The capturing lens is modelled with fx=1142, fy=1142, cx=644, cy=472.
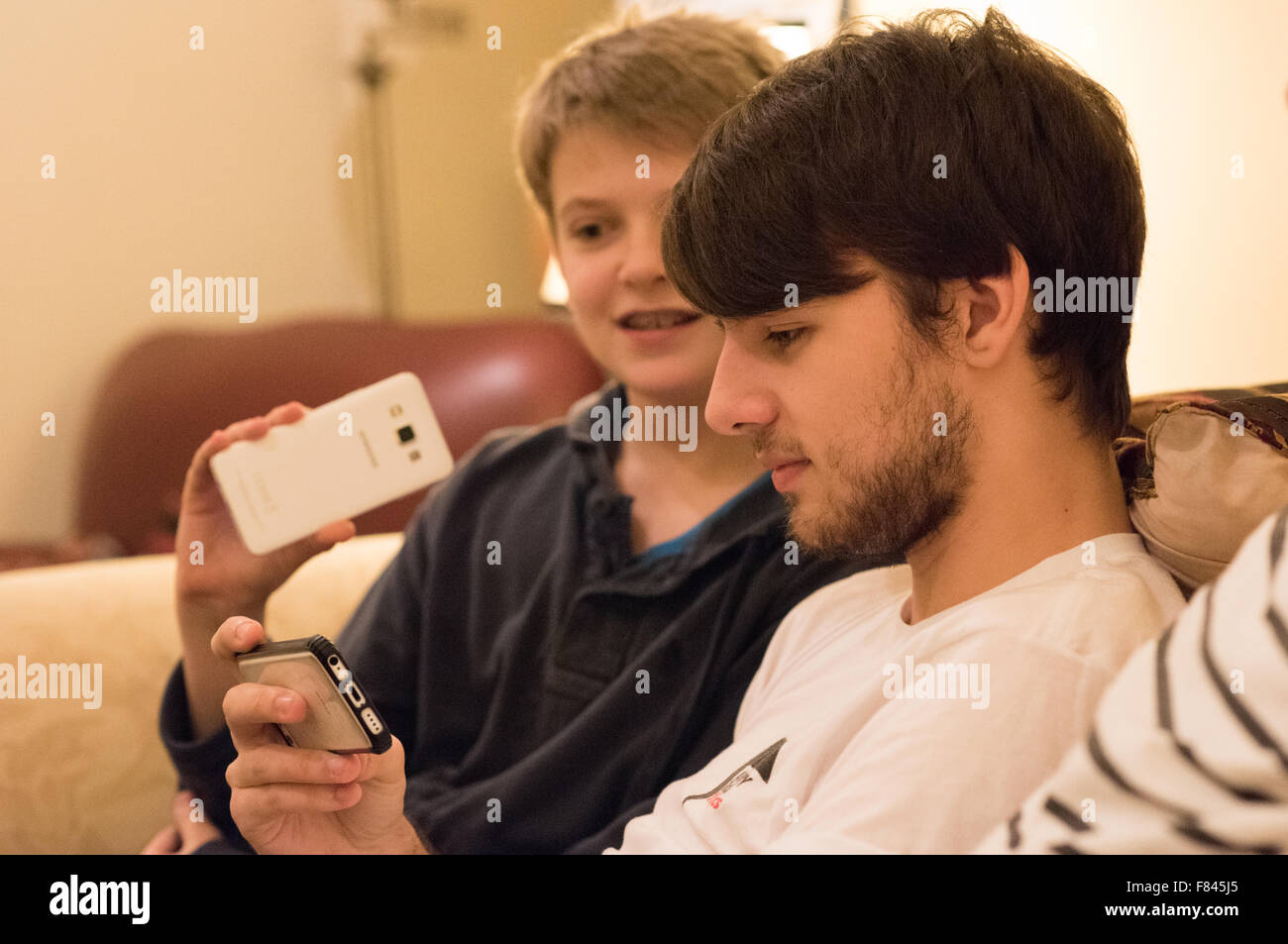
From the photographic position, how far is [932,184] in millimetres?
536

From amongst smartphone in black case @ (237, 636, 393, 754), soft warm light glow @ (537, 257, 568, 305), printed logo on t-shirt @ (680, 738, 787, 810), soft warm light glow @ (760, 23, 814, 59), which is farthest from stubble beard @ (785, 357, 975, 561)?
soft warm light glow @ (537, 257, 568, 305)

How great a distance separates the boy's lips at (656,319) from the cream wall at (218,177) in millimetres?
998

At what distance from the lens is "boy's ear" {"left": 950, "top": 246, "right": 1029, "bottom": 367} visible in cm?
54

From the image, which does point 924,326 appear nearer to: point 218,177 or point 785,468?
point 785,468

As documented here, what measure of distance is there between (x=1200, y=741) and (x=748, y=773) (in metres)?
0.28

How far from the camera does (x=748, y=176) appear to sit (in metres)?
0.56

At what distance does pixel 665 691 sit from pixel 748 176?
343 millimetres

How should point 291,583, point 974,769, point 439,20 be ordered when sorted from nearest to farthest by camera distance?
point 974,769
point 291,583
point 439,20

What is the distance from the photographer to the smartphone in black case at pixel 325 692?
0.58 metres

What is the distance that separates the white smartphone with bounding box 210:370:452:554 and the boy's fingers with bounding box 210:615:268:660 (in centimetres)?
13

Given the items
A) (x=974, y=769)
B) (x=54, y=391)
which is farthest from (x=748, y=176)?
(x=54, y=391)
